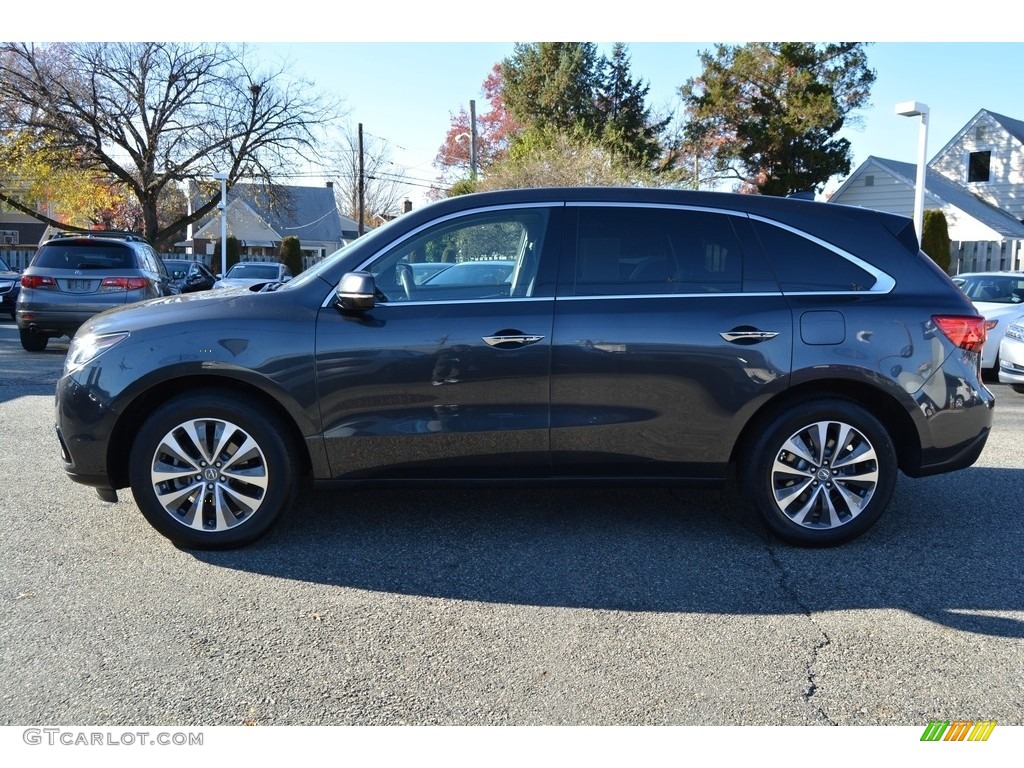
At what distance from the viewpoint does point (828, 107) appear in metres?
32.0

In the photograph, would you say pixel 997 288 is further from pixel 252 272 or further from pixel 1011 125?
pixel 1011 125

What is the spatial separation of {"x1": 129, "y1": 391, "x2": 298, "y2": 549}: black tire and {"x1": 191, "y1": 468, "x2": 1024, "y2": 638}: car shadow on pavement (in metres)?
0.19

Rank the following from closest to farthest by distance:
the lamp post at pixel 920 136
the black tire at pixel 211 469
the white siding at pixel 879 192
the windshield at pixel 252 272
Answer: the black tire at pixel 211 469 → the lamp post at pixel 920 136 → the windshield at pixel 252 272 → the white siding at pixel 879 192

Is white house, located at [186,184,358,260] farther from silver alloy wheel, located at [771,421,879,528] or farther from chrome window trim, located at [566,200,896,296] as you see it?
silver alloy wheel, located at [771,421,879,528]

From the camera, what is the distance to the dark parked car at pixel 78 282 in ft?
40.1

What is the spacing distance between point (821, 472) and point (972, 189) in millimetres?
34702

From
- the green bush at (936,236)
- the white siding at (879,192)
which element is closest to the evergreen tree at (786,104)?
the white siding at (879,192)

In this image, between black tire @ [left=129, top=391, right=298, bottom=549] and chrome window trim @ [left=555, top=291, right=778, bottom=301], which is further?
chrome window trim @ [left=555, top=291, right=778, bottom=301]

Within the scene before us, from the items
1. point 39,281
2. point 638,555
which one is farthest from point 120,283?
point 638,555

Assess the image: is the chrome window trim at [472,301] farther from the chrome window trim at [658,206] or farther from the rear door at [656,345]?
the chrome window trim at [658,206]

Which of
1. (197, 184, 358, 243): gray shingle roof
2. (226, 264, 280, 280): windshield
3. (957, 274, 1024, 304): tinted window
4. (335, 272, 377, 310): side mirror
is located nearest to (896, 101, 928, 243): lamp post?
(957, 274, 1024, 304): tinted window

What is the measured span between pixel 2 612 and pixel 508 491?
2913 millimetres

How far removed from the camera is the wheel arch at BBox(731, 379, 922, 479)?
4.73 metres

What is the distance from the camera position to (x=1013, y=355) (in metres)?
10.4
